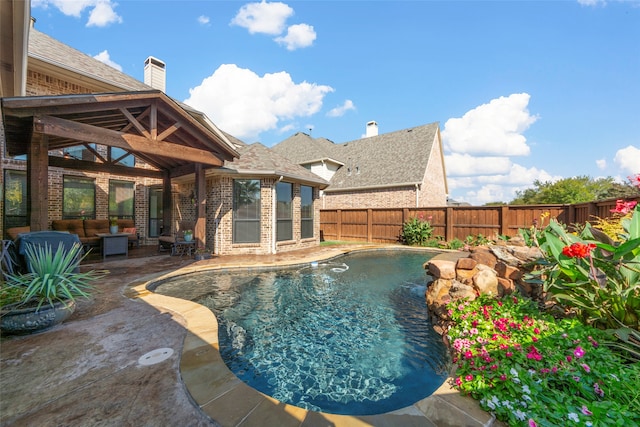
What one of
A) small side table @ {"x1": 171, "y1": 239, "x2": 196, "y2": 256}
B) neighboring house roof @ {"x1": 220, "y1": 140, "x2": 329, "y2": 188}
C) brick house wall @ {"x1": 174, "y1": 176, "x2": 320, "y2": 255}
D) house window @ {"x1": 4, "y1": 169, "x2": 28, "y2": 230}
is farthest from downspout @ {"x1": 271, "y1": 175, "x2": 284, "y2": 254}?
house window @ {"x1": 4, "y1": 169, "x2": 28, "y2": 230}

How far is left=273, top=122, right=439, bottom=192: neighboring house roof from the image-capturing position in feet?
57.4

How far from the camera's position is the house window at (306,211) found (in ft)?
37.4

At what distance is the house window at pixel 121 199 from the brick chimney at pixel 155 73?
16.9 feet

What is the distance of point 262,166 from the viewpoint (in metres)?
9.54

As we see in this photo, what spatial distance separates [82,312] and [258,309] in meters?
2.63

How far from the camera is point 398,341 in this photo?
3.71 metres

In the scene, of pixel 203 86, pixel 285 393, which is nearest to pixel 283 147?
pixel 203 86

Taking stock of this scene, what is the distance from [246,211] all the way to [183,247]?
256 cm

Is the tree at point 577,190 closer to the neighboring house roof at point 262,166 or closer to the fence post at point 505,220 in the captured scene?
the fence post at point 505,220

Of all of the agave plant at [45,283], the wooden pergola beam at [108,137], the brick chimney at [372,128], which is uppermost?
the brick chimney at [372,128]

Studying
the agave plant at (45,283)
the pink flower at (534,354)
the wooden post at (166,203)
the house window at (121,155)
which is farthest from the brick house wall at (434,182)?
the agave plant at (45,283)

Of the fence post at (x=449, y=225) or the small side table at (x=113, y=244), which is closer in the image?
the small side table at (x=113, y=244)

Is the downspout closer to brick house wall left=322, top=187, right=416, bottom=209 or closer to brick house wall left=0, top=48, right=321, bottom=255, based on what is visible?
brick house wall left=0, top=48, right=321, bottom=255

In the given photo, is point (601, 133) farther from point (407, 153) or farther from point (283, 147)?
point (283, 147)
